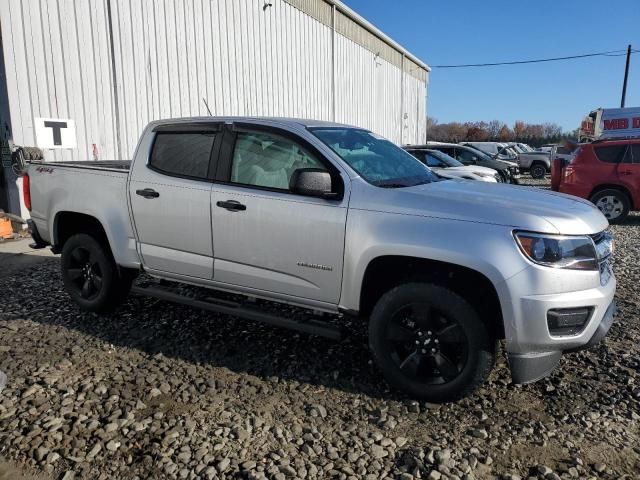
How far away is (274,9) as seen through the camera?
15.1 meters

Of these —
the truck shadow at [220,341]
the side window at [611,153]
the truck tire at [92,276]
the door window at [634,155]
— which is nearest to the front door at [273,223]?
the truck shadow at [220,341]

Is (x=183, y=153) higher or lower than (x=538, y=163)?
higher

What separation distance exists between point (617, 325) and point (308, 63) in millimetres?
14602

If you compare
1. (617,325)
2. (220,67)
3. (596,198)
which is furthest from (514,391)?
(220,67)

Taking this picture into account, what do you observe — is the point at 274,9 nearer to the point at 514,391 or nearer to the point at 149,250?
the point at 149,250

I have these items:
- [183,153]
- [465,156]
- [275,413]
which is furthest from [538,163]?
[275,413]

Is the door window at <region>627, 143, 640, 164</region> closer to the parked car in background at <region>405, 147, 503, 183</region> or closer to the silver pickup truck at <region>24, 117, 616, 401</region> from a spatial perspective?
the parked car in background at <region>405, 147, 503, 183</region>

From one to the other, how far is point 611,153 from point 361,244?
9.63 meters

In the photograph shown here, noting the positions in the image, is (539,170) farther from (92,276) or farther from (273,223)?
(273,223)

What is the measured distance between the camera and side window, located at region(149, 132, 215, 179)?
423 centimetres

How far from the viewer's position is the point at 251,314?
155 inches

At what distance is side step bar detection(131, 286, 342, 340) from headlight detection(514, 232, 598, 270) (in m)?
A: 1.34

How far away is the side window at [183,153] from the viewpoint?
423cm

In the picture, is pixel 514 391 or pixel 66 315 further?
pixel 66 315
